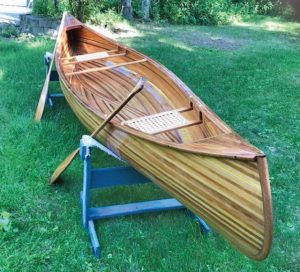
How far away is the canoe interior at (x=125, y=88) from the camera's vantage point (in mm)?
3311

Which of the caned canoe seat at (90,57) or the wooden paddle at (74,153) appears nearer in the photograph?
the wooden paddle at (74,153)

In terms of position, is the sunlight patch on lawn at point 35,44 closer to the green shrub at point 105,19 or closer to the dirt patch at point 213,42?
the green shrub at point 105,19

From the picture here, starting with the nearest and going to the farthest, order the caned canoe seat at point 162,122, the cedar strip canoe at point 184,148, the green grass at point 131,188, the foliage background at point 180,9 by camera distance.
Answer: the cedar strip canoe at point 184,148
the green grass at point 131,188
the caned canoe seat at point 162,122
the foliage background at point 180,9

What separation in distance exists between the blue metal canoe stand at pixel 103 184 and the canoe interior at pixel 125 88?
0.31 meters

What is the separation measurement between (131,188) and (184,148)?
1.27m

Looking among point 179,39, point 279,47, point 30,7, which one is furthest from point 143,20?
point 279,47

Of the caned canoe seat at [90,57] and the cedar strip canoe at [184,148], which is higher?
the caned canoe seat at [90,57]

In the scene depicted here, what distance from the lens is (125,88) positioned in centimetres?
440

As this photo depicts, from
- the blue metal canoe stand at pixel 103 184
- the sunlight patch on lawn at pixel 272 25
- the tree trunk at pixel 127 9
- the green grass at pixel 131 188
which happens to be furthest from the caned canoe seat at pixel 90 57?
the sunlight patch on lawn at pixel 272 25

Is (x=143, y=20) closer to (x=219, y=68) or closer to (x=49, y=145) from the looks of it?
(x=219, y=68)

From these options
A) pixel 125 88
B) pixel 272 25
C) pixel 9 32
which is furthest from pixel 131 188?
pixel 272 25

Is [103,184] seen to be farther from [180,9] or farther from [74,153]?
[180,9]

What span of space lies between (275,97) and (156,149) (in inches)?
145

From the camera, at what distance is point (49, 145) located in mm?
4184
